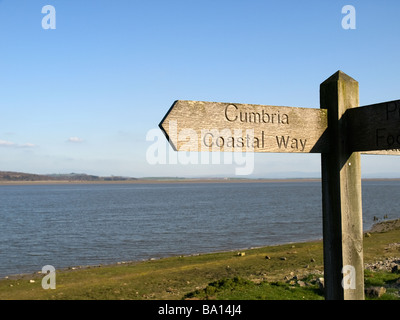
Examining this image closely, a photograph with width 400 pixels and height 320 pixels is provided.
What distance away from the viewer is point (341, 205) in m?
2.97

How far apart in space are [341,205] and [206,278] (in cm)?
1528

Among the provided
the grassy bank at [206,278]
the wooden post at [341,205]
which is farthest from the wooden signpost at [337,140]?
the grassy bank at [206,278]

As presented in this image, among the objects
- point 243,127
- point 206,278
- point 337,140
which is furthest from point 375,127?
point 206,278

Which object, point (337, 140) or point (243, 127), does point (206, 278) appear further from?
point (243, 127)

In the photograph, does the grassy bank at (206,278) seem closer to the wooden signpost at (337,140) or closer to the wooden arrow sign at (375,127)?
the wooden signpost at (337,140)

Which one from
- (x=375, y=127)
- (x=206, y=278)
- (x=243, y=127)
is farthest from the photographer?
(x=206, y=278)

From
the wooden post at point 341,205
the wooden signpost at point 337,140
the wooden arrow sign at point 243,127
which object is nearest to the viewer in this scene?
the wooden arrow sign at point 243,127

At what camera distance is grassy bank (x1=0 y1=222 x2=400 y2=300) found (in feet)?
38.0

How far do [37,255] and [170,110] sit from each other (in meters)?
29.5

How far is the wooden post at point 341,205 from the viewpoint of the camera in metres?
2.98

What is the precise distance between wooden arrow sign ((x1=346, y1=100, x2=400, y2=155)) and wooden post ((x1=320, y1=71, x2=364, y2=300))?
67mm

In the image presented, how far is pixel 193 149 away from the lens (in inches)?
101

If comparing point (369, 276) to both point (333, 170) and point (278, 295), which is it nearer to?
point (278, 295)
